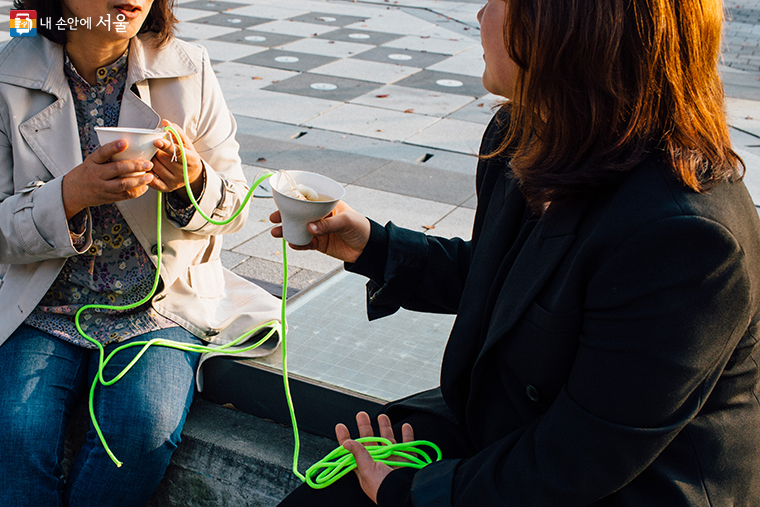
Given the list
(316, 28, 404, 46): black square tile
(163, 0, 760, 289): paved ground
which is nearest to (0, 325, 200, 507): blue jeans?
(163, 0, 760, 289): paved ground

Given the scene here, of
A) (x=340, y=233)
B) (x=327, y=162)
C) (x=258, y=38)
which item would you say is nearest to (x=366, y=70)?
(x=258, y=38)

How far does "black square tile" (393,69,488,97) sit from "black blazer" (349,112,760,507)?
5.95m

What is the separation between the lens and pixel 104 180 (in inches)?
75.9

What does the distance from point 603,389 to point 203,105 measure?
5.18 ft

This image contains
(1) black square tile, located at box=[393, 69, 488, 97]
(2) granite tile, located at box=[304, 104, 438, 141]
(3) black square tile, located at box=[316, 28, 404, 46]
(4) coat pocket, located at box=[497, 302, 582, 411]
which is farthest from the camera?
(3) black square tile, located at box=[316, 28, 404, 46]

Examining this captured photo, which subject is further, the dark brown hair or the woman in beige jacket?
the dark brown hair

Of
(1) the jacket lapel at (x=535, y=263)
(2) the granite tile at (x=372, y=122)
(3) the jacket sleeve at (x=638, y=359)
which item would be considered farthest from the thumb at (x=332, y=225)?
(2) the granite tile at (x=372, y=122)

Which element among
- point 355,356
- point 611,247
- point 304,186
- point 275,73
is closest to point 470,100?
point 275,73

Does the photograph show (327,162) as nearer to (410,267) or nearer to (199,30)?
(410,267)

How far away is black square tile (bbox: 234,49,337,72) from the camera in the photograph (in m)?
8.01

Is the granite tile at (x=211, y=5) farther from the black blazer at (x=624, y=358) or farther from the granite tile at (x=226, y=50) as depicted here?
the black blazer at (x=624, y=358)

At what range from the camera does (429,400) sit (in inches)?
78.3

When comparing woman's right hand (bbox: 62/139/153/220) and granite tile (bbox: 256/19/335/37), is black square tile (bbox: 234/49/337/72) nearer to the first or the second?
granite tile (bbox: 256/19/335/37)

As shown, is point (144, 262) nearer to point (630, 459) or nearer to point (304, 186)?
point (304, 186)
